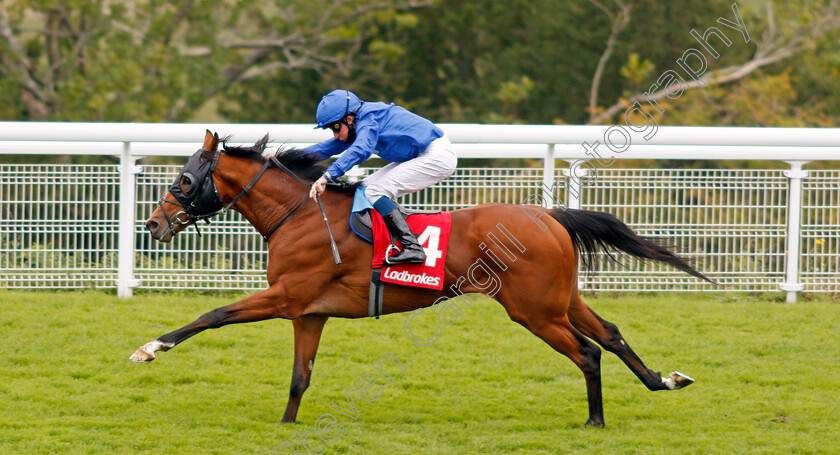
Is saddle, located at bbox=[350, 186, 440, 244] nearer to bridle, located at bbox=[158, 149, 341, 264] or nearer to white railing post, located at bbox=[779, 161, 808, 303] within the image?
bridle, located at bbox=[158, 149, 341, 264]

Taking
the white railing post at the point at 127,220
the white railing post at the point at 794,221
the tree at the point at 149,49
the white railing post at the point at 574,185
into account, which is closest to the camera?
the white railing post at the point at 127,220

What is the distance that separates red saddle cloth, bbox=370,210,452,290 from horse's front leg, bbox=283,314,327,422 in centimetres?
49

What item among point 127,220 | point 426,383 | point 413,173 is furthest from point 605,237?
point 127,220

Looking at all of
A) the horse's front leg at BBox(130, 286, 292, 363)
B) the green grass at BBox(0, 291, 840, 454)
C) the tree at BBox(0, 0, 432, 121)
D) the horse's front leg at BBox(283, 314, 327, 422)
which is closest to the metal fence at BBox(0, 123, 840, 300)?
the green grass at BBox(0, 291, 840, 454)

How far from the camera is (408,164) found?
16.8 ft

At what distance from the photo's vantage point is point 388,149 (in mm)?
5129

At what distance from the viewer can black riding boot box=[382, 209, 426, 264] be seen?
4898 millimetres

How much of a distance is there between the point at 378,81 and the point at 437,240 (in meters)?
16.4

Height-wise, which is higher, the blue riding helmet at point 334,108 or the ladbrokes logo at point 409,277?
the blue riding helmet at point 334,108

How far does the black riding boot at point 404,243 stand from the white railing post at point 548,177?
2801mm

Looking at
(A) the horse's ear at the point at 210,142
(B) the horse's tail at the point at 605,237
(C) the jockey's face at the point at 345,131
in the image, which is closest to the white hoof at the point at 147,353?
(A) the horse's ear at the point at 210,142

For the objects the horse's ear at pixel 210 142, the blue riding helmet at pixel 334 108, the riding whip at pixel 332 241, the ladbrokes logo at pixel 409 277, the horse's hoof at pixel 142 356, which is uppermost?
the blue riding helmet at pixel 334 108

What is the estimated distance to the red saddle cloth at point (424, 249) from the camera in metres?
4.97

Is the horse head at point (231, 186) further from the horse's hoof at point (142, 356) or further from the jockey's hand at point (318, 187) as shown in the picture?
the horse's hoof at point (142, 356)
